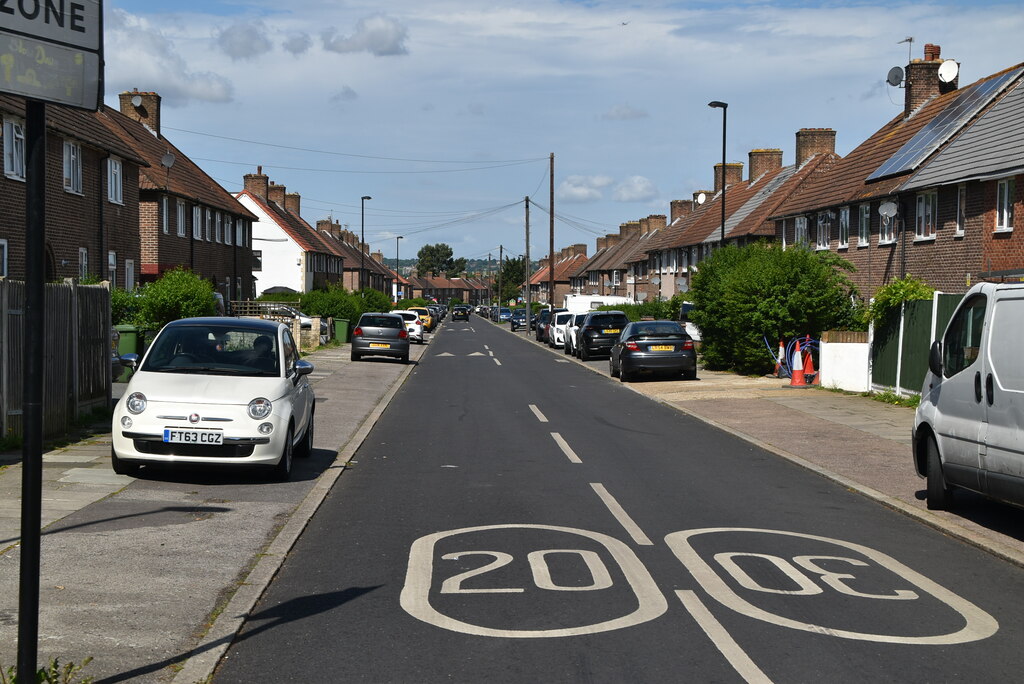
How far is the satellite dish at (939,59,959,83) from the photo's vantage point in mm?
36969

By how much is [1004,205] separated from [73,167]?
84.1ft

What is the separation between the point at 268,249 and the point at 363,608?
72.4 meters

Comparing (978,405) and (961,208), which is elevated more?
(961,208)

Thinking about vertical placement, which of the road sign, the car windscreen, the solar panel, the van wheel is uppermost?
the solar panel

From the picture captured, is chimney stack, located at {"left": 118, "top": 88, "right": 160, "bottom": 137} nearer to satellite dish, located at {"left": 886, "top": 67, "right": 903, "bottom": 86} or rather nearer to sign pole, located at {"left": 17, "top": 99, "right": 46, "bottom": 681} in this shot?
satellite dish, located at {"left": 886, "top": 67, "right": 903, "bottom": 86}

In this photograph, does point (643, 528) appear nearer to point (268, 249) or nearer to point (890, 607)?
point (890, 607)

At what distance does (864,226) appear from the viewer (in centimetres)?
3606

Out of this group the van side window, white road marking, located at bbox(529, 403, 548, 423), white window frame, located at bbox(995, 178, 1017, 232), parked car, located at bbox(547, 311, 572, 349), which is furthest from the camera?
parked car, located at bbox(547, 311, 572, 349)

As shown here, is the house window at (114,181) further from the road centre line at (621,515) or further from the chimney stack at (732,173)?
the chimney stack at (732,173)

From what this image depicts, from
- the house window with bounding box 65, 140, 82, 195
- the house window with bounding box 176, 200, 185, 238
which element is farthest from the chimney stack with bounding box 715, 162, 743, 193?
the house window with bounding box 65, 140, 82, 195

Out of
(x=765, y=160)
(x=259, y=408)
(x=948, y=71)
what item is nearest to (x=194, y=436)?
(x=259, y=408)

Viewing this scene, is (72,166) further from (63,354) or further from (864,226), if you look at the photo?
(864,226)

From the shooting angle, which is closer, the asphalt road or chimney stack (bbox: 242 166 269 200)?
the asphalt road

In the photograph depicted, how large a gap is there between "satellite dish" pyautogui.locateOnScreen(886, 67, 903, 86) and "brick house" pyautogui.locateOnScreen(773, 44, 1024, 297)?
31 cm
